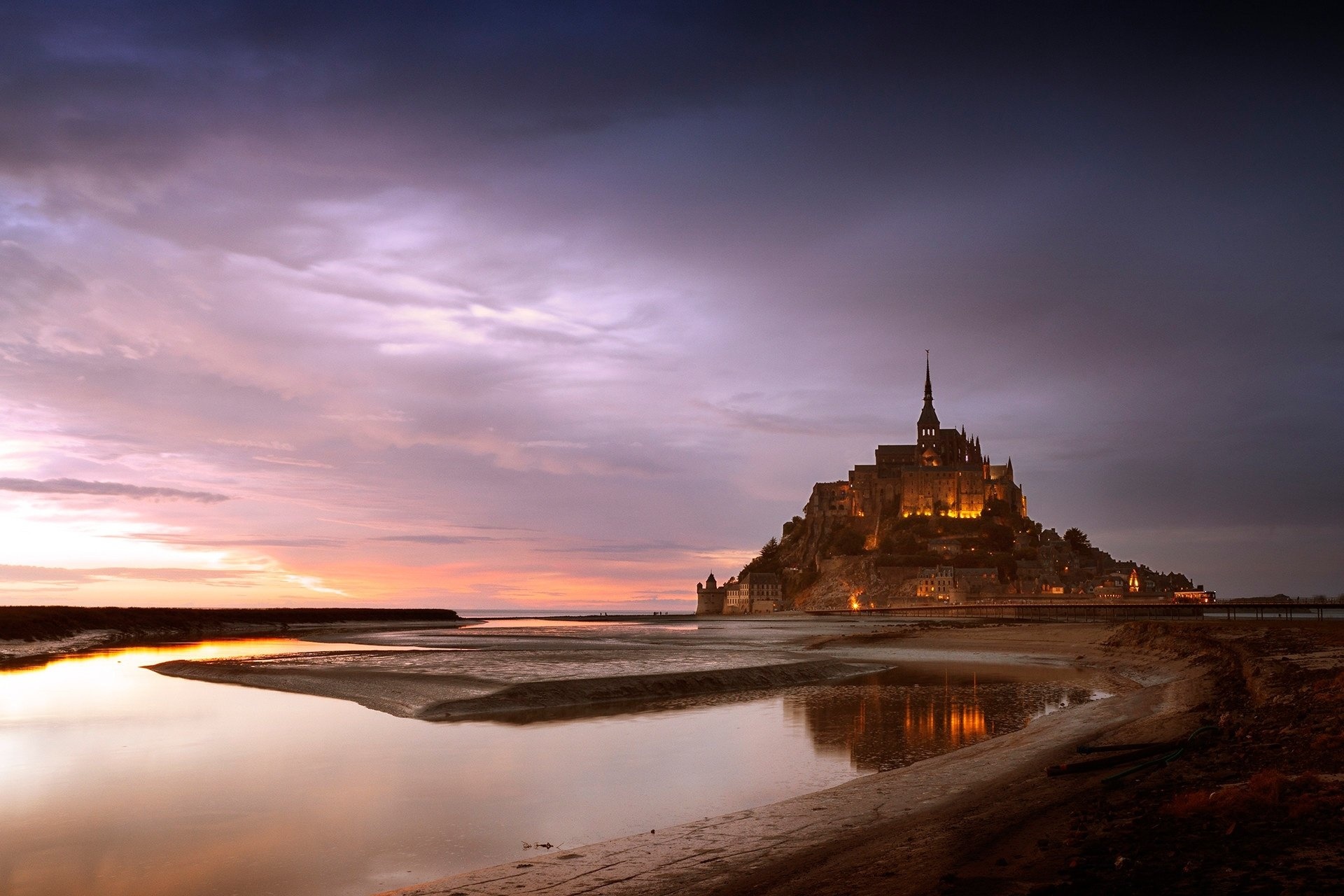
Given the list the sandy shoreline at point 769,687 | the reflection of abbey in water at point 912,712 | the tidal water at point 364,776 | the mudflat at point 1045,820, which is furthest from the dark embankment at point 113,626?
the mudflat at point 1045,820

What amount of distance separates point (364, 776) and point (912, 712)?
46.3ft

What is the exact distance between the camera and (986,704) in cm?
2366

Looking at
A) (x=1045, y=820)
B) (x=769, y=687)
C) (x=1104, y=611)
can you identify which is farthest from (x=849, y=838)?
(x=1104, y=611)

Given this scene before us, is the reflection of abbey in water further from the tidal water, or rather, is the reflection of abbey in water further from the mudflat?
the mudflat

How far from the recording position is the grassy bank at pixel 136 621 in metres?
59.6

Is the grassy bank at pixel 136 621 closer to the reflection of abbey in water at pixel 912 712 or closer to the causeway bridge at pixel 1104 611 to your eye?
the reflection of abbey in water at pixel 912 712

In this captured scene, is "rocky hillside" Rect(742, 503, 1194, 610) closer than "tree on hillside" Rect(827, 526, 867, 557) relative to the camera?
Yes

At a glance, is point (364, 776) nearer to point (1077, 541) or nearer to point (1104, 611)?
point (1104, 611)

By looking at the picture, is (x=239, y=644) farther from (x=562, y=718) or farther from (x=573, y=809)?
(x=573, y=809)

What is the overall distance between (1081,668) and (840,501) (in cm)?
15888

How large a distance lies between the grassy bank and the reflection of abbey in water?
185ft

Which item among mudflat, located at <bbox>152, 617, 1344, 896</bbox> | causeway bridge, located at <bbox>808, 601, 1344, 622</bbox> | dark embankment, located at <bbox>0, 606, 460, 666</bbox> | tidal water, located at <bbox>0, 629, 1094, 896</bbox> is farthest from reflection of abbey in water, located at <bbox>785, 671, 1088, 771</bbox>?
causeway bridge, located at <bbox>808, 601, 1344, 622</bbox>

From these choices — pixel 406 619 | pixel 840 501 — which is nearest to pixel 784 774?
pixel 406 619

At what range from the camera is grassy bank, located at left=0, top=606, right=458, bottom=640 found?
59594 mm
